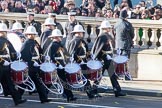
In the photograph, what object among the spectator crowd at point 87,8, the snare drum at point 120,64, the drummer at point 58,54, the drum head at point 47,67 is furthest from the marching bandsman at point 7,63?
the spectator crowd at point 87,8

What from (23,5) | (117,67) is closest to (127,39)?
(117,67)

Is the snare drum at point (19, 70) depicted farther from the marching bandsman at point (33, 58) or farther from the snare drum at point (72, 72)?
the snare drum at point (72, 72)

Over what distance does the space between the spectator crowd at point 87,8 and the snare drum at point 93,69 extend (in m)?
4.49

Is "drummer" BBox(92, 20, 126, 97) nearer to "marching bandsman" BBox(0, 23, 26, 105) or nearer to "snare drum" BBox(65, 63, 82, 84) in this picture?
"snare drum" BBox(65, 63, 82, 84)

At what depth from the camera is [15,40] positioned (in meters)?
18.6

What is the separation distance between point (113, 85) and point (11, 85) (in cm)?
302

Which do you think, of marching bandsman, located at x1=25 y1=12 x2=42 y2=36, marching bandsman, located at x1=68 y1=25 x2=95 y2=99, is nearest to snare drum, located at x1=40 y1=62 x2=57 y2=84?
marching bandsman, located at x1=68 y1=25 x2=95 y2=99

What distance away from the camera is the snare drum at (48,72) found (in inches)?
671

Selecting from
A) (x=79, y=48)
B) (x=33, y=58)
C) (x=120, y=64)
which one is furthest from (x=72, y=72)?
(x=120, y=64)

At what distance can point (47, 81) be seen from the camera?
1720cm

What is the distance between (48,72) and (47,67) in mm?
120

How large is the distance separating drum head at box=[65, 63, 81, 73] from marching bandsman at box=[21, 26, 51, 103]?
70 centimetres

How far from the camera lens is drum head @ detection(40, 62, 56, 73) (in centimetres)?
1703

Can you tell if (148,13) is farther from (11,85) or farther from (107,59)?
(11,85)
